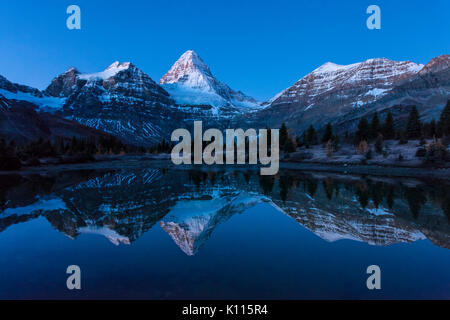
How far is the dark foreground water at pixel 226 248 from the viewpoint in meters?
7.62

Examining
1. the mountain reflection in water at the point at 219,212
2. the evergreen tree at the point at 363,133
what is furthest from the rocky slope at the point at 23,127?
the evergreen tree at the point at 363,133

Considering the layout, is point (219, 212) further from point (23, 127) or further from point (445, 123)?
point (23, 127)

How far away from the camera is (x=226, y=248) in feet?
36.2

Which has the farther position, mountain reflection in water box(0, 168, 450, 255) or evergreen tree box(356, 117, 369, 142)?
evergreen tree box(356, 117, 369, 142)

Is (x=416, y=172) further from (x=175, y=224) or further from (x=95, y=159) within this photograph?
(x=95, y=159)

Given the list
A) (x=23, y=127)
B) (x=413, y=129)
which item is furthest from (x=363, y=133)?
(x=23, y=127)

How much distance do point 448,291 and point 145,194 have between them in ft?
68.9

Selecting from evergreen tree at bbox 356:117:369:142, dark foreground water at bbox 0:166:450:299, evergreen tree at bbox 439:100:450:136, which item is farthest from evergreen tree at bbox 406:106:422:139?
dark foreground water at bbox 0:166:450:299

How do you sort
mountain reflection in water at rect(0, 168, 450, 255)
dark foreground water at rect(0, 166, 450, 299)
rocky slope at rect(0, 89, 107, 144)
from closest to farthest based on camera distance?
dark foreground water at rect(0, 166, 450, 299), mountain reflection in water at rect(0, 168, 450, 255), rocky slope at rect(0, 89, 107, 144)

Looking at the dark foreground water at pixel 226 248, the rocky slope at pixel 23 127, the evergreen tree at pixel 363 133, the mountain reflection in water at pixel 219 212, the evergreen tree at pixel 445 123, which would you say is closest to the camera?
the dark foreground water at pixel 226 248

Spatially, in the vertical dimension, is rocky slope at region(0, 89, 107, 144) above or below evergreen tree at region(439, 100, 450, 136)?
above

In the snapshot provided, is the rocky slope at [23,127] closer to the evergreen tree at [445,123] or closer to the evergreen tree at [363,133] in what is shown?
the evergreen tree at [363,133]

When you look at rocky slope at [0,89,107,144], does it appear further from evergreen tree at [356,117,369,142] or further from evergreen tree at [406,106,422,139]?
evergreen tree at [406,106,422,139]

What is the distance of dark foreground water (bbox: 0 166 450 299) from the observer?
7.62 m
